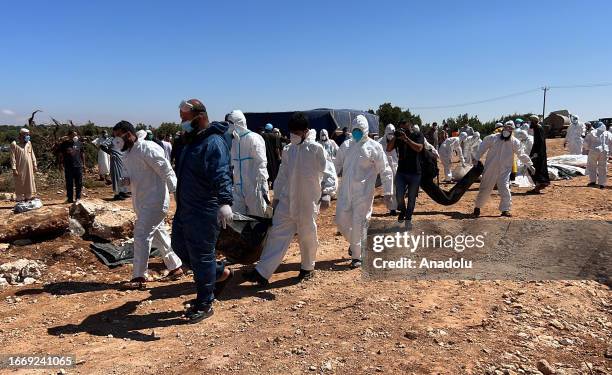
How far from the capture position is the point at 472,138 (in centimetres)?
1561

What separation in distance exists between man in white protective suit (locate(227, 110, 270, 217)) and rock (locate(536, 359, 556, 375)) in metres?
3.19

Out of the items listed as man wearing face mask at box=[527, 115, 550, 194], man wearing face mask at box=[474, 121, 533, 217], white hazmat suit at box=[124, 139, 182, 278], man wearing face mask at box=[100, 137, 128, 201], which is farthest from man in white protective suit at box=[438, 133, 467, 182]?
white hazmat suit at box=[124, 139, 182, 278]

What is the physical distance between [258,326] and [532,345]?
75.5 inches

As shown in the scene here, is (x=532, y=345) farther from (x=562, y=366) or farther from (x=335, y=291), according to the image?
(x=335, y=291)

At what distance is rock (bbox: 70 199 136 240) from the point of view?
6674 mm

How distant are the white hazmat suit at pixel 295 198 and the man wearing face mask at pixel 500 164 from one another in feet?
14.7

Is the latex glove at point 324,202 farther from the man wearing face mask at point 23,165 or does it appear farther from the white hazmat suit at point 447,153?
the white hazmat suit at point 447,153

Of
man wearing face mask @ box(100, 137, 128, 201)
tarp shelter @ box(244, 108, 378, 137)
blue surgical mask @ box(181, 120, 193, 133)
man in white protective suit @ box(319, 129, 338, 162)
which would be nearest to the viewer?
blue surgical mask @ box(181, 120, 193, 133)

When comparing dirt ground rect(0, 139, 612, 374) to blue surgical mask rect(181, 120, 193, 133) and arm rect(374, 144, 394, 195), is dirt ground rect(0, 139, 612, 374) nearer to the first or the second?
arm rect(374, 144, 394, 195)

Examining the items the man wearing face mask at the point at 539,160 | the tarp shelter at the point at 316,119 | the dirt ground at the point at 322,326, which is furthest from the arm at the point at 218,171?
the tarp shelter at the point at 316,119

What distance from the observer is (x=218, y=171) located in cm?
358

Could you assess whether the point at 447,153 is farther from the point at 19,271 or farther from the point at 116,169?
the point at 19,271

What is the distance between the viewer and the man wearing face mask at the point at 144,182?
461 cm

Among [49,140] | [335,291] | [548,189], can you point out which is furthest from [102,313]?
[49,140]
